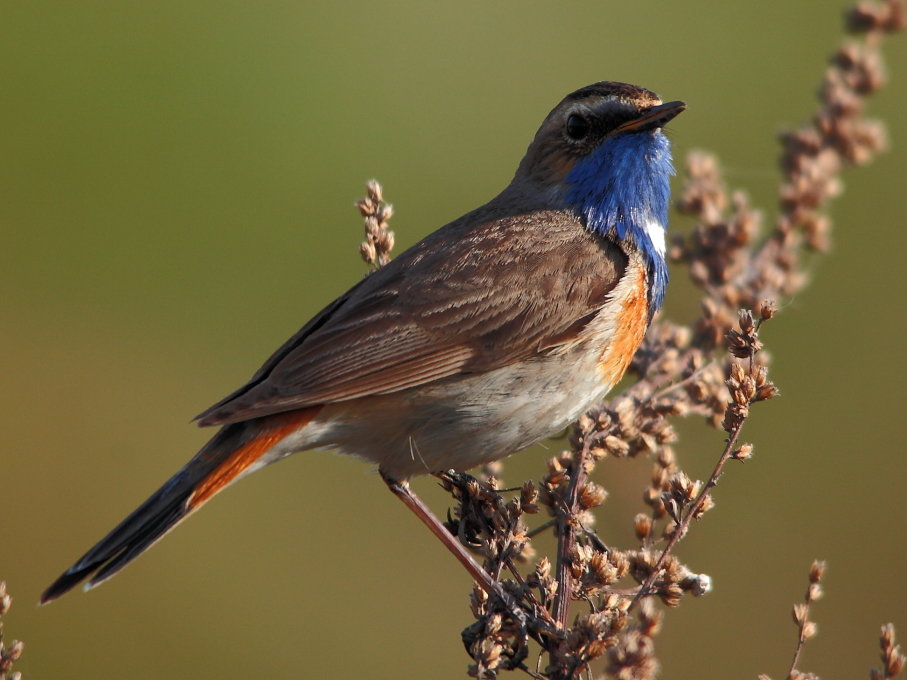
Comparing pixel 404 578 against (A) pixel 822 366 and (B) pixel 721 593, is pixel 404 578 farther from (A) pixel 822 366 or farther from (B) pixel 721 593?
(A) pixel 822 366

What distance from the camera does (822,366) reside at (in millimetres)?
7355

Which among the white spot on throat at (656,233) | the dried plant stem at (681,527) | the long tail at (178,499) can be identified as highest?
the white spot on throat at (656,233)

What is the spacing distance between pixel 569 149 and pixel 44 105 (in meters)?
5.32

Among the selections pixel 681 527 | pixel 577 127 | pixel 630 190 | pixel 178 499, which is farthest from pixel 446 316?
pixel 681 527

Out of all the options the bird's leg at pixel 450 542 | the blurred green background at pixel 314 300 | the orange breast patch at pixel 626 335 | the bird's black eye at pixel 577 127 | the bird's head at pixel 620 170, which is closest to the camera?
the bird's leg at pixel 450 542


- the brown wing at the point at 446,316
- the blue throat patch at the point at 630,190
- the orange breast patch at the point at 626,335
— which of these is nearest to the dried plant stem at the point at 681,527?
the orange breast patch at the point at 626,335

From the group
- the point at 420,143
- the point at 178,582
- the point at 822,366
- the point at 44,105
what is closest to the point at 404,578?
the point at 178,582

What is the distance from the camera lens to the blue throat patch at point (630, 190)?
4.51 metres

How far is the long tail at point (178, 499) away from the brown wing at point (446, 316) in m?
0.16

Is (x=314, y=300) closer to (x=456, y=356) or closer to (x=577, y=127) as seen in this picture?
(x=577, y=127)

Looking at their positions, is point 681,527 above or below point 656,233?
below

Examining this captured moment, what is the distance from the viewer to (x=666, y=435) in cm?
396

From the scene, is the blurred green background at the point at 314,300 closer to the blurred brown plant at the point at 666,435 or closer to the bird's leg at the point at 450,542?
the blurred brown plant at the point at 666,435

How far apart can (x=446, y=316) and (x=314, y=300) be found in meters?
3.59
